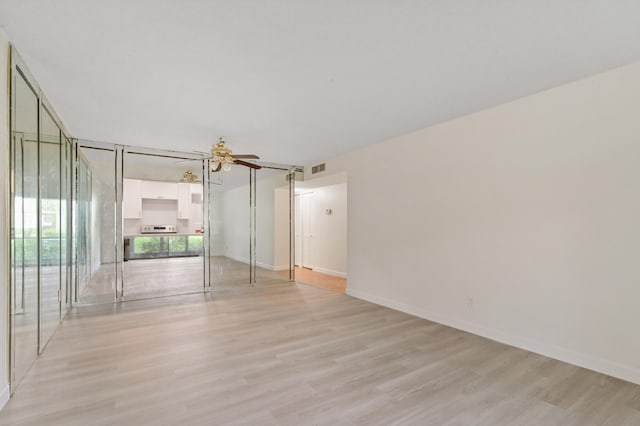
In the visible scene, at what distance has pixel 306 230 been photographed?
28.6 feet

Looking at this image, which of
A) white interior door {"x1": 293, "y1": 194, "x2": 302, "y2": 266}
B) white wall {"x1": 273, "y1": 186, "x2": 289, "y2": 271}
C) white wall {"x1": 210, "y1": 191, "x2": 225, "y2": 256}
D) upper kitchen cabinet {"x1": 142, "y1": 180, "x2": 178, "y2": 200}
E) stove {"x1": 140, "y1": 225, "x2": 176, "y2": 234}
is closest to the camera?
upper kitchen cabinet {"x1": 142, "y1": 180, "x2": 178, "y2": 200}

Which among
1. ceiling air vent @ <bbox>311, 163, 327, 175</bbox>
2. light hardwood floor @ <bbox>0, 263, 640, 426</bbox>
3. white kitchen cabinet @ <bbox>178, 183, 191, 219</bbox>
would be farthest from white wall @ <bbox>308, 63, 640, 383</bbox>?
white kitchen cabinet @ <bbox>178, 183, 191, 219</bbox>

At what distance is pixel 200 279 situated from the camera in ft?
19.5

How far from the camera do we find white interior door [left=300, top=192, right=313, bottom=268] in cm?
856

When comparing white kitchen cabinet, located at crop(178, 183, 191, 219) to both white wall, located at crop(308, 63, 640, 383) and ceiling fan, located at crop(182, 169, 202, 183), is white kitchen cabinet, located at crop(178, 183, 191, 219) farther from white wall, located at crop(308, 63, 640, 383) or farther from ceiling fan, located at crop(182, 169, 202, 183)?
white wall, located at crop(308, 63, 640, 383)

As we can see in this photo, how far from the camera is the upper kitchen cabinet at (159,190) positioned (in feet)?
18.5

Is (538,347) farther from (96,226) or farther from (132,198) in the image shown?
(96,226)

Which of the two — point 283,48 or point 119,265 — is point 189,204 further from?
point 283,48

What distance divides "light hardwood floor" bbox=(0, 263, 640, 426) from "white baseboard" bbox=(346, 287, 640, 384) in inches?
3.9

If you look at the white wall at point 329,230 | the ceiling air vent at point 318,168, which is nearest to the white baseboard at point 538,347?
the white wall at point 329,230

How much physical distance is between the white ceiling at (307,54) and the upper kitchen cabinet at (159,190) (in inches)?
75.8

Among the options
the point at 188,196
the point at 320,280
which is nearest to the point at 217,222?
the point at 188,196

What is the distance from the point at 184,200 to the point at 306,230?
3.67 m

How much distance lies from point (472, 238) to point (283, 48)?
3032 millimetres
